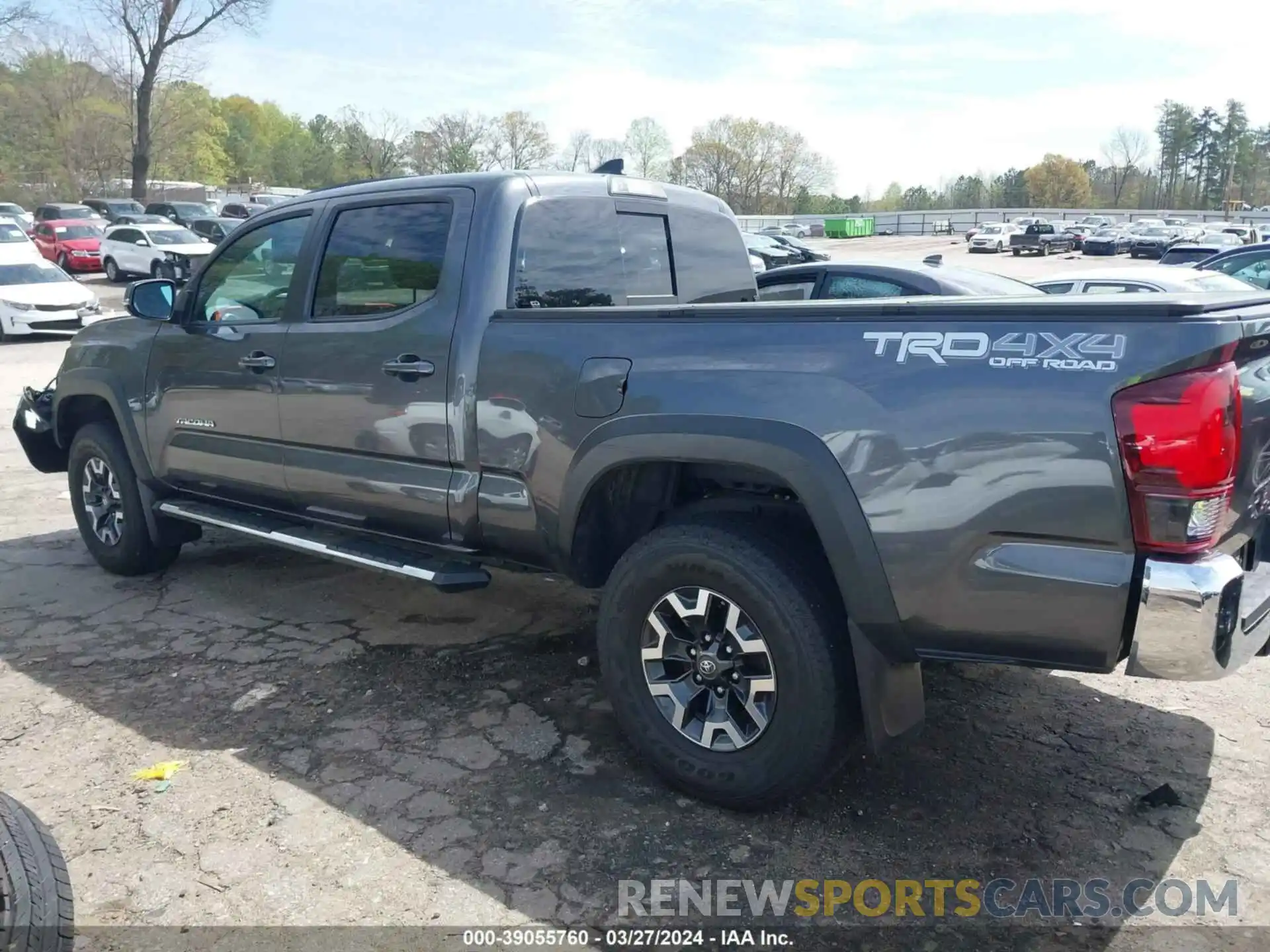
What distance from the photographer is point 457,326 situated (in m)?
3.79

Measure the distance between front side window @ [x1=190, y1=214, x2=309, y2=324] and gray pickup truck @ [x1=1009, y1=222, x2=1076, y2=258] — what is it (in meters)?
53.6

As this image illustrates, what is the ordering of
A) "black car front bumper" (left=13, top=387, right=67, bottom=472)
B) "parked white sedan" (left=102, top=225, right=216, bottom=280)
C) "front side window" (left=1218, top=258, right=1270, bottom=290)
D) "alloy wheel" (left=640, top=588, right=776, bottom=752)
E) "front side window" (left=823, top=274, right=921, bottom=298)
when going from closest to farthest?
"alloy wheel" (left=640, top=588, right=776, bottom=752) < "black car front bumper" (left=13, top=387, right=67, bottom=472) < "front side window" (left=823, top=274, right=921, bottom=298) < "front side window" (left=1218, top=258, right=1270, bottom=290) < "parked white sedan" (left=102, top=225, right=216, bottom=280)

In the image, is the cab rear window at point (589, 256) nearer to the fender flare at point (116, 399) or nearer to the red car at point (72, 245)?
the fender flare at point (116, 399)

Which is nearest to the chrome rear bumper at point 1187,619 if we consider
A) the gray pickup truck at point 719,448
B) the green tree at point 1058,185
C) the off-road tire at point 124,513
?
the gray pickup truck at point 719,448

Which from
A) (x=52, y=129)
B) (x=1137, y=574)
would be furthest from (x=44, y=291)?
(x=52, y=129)

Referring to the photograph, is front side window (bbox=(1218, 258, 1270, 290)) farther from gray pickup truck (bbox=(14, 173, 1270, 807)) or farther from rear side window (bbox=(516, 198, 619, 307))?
rear side window (bbox=(516, 198, 619, 307))

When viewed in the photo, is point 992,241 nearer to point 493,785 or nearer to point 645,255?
point 645,255

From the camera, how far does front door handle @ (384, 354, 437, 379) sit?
151 inches

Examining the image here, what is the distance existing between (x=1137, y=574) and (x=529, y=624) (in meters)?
3.06

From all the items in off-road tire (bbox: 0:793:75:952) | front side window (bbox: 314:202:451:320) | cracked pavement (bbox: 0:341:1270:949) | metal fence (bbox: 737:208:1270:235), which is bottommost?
cracked pavement (bbox: 0:341:1270:949)

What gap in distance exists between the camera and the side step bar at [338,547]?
385 centimetres

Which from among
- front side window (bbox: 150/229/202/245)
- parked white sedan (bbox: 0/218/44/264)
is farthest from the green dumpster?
parked white sedan (bbox: 0/218/44/264)

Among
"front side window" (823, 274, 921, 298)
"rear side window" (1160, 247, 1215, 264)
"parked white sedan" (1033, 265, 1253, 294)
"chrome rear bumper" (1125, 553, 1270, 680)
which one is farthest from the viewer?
"rear side window" (1160, 247, 1215, 264)

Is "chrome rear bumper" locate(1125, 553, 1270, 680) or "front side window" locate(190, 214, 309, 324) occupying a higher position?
"front side window" locate(190, 214, 309, 324)
